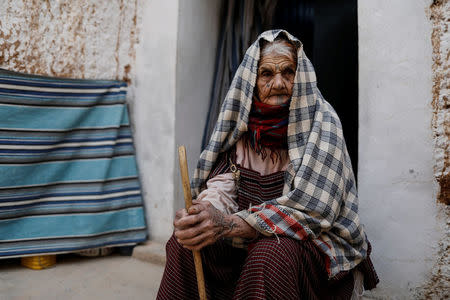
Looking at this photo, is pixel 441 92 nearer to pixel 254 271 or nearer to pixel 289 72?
pixel 289 72

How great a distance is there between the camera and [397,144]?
1914 mm

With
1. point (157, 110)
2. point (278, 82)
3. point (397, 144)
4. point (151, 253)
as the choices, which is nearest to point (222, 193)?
point (278, 82)

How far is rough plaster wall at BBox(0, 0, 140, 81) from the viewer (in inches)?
98.0

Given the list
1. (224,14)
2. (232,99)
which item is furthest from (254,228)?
(224,14)

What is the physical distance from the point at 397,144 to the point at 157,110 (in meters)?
1.71

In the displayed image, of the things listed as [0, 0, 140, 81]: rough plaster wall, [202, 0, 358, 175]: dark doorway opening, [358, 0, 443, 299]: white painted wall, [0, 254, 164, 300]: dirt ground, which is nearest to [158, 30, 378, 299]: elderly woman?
[358, 0, 443, 299]: white painted wall

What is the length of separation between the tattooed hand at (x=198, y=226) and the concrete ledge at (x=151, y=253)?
4.29ft

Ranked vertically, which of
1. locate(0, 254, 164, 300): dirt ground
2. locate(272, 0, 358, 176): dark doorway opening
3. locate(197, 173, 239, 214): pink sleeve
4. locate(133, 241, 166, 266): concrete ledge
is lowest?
locate(0, 254, 164, 300): dirt ground

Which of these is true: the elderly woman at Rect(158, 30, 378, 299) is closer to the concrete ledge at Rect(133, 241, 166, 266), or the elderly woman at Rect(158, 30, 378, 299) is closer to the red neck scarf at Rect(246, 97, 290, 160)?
the red neck scarf at Rect(246, 97, 290, 160)

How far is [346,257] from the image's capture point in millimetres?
1494

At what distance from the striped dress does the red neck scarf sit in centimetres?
14

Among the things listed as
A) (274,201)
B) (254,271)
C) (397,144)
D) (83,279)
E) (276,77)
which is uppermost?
(276,77)

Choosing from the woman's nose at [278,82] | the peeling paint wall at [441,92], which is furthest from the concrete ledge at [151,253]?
the peeling paint wall at [441,92]

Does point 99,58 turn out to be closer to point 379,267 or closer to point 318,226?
point 318,226
